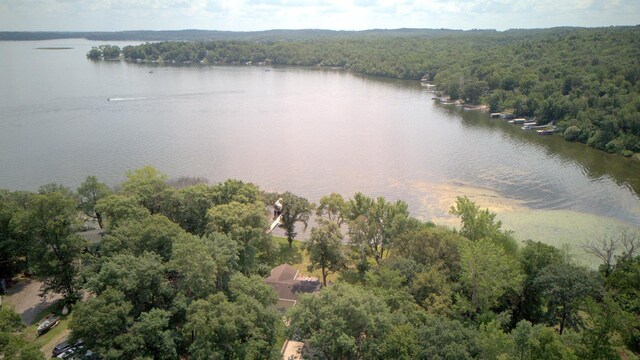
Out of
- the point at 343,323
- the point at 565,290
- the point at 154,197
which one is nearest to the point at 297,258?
the point at 154,197

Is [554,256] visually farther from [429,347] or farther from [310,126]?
[310,126]

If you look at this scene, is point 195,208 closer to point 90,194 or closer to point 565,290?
point 90,194

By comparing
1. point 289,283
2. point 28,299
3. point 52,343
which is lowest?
point 28,299

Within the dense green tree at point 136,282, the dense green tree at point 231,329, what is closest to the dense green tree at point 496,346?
the dense green tree at point 231,329

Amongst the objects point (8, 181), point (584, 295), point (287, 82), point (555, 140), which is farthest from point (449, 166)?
point (287, 82)

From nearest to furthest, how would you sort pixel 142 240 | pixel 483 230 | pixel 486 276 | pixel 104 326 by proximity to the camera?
pixel 104 326
pixel 486 276
pixel 142 240
pixel 483 230

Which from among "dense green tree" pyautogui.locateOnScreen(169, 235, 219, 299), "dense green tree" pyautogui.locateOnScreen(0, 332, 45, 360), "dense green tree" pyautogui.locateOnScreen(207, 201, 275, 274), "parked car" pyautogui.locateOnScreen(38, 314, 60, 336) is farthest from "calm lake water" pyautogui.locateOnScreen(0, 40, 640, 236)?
"dense green tree" pyautogui.locateOnScreen(0, 332, 45, 360)
